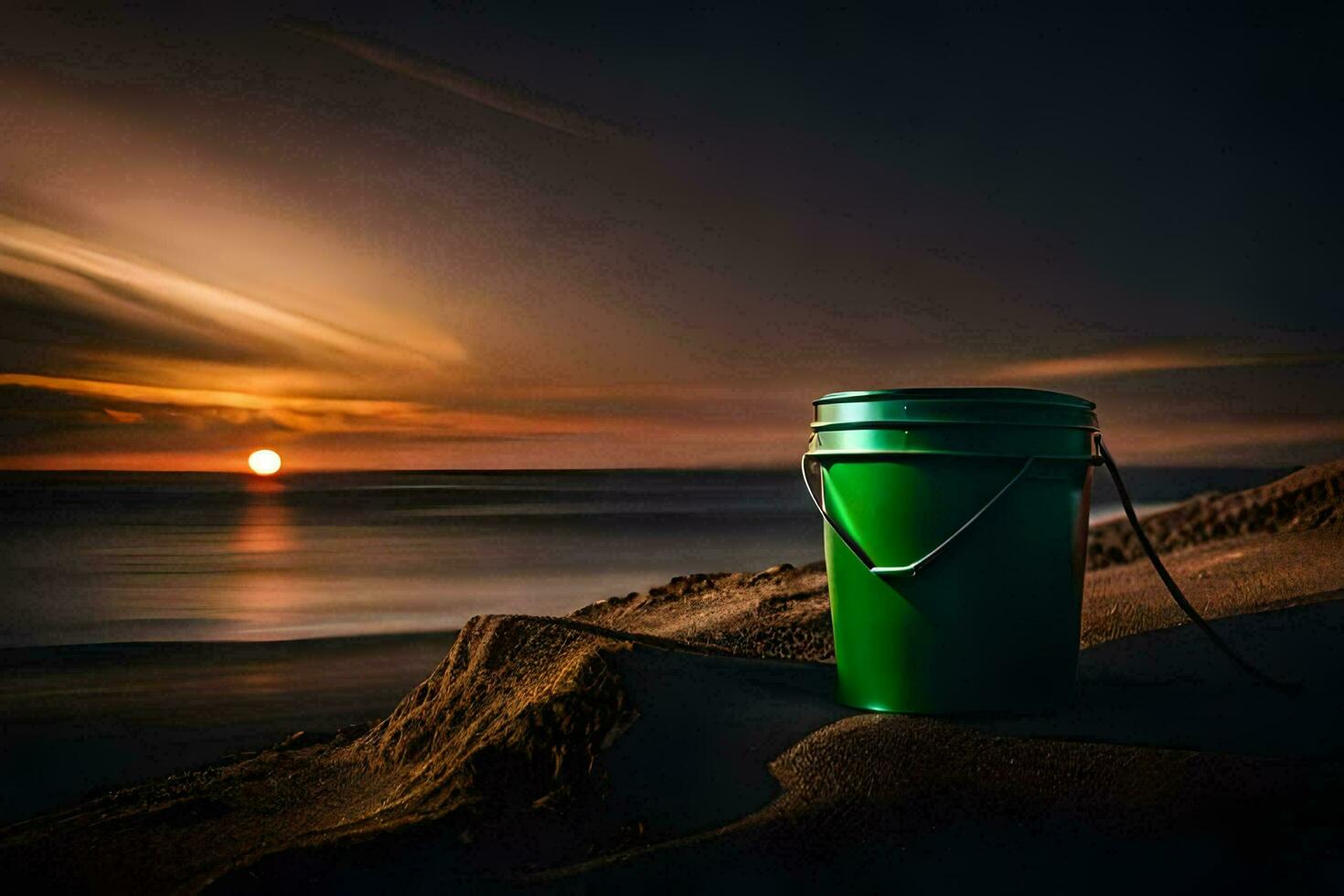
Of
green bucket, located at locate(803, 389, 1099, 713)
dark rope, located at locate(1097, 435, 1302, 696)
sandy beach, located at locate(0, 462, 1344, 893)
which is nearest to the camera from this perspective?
sandy beach, located at locate(0, 462, 1344, 893)

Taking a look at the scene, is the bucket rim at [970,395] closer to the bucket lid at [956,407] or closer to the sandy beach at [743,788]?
the bucket lid at [956,407]

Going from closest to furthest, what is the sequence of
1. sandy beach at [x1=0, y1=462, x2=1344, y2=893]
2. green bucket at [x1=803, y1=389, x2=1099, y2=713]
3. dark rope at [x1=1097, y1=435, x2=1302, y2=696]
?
1. sandy beach at [x1=0, y1=462, x2=1344, y2=893]
2. green bucket at [x1=803, y1=389, x2=1099, y2=713]
3. dark rope at [x1=1097, y1=435, x2=1302, y2=696]

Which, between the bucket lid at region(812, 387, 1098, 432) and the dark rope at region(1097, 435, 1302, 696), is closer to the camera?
the bucket lid at region(812, 387, 1098, 432)

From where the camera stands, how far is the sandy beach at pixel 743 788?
2016 mm

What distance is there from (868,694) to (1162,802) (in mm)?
721

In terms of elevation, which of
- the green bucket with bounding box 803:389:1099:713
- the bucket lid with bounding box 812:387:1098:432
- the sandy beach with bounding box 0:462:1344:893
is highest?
the bucket lid with bounding box 812:387:1098:432

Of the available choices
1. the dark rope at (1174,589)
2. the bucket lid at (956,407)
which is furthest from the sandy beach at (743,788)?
the bucket lid at (956,407)

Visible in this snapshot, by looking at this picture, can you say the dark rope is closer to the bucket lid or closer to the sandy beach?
the sandy beach

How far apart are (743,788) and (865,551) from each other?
2.16 feet

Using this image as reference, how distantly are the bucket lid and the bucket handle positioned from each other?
0.13 m

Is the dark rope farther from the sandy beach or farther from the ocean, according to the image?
the ocean

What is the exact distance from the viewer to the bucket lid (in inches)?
98.2

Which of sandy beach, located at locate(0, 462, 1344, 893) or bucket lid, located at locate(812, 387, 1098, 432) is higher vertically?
bucket lid, located at locate(812, 387, 1098, 432)

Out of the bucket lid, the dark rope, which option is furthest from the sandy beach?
the bucket lid
